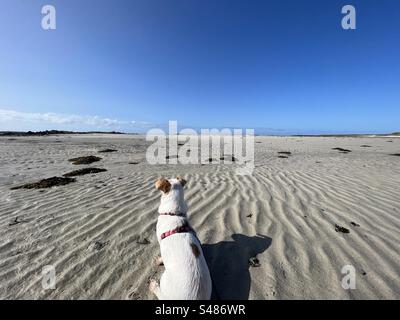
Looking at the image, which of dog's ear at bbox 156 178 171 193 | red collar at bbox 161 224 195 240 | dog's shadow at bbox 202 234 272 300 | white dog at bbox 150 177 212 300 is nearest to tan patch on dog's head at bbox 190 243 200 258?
white dog at bbox 150 177 212 300

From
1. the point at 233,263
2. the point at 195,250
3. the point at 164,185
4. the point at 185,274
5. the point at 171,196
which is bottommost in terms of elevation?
the point at 233,263

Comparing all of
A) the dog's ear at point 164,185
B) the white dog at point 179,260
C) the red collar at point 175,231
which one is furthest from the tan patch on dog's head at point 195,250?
the dog's ear at point 164,185

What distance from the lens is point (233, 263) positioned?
3.17 m

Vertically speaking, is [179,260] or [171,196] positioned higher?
[171,196]

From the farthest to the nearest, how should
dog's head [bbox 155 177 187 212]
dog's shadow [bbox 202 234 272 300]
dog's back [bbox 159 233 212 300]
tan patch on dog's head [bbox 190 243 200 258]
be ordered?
1. dog's head [bbox 155 177 187 212]
2. dog's shadow [bbox 202 234 272 300]
3. tan patch on dog's head [bbox 190 243 200 258]
4. dog's back [bbox 159 233 212 300]

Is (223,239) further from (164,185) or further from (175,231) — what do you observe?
(164,185)

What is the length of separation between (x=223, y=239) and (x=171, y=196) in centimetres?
135

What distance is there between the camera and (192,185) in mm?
6824

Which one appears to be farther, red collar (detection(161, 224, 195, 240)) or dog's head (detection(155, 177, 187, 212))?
dog's head (detection(155, 177, 187, 212))

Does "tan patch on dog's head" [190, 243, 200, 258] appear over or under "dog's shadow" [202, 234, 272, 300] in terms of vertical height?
over

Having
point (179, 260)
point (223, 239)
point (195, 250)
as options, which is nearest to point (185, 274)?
point (179, 260)

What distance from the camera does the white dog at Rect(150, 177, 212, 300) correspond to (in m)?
2.14

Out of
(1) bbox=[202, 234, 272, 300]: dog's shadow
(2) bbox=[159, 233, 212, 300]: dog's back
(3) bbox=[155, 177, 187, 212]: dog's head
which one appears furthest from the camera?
(3) bbox=[155, 177, 187, 212]: dog's head

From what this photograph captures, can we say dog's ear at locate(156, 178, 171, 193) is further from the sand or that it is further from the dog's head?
the sand
